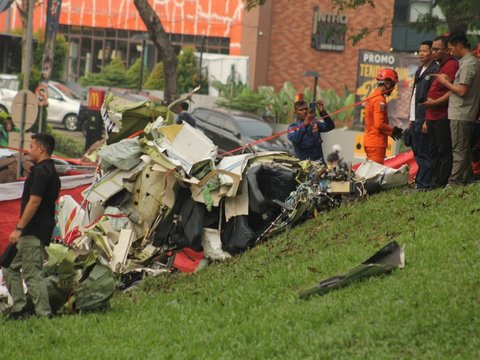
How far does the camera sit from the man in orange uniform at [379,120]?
14523 mm

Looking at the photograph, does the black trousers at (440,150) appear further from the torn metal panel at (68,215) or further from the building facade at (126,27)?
the building facade at (126,27)

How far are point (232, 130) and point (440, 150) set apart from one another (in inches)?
863

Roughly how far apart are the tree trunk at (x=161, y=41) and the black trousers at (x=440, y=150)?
16992 millimetres

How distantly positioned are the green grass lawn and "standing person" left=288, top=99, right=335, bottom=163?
96.4 inches

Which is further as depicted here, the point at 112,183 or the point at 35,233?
the point at 112,183

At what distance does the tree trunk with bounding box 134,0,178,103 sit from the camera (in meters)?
29.4

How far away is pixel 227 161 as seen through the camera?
14016 mm

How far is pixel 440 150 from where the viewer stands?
1330cm

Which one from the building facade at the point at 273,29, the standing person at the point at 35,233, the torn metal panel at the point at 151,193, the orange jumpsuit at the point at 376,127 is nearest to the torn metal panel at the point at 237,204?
the torn metal panel at the point at 151,193

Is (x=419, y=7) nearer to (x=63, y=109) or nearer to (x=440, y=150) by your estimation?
(x=63, y=109)

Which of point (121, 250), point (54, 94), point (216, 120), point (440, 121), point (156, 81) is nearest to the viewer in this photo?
point (121, 250)

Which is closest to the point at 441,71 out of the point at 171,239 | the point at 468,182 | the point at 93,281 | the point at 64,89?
the point at 468,182

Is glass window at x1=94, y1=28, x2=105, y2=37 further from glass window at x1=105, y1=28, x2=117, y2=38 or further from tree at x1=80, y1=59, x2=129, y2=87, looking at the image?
tree at x1=80, y1=59, x2=129, y2=87

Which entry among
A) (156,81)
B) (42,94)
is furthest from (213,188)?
(156,81)
